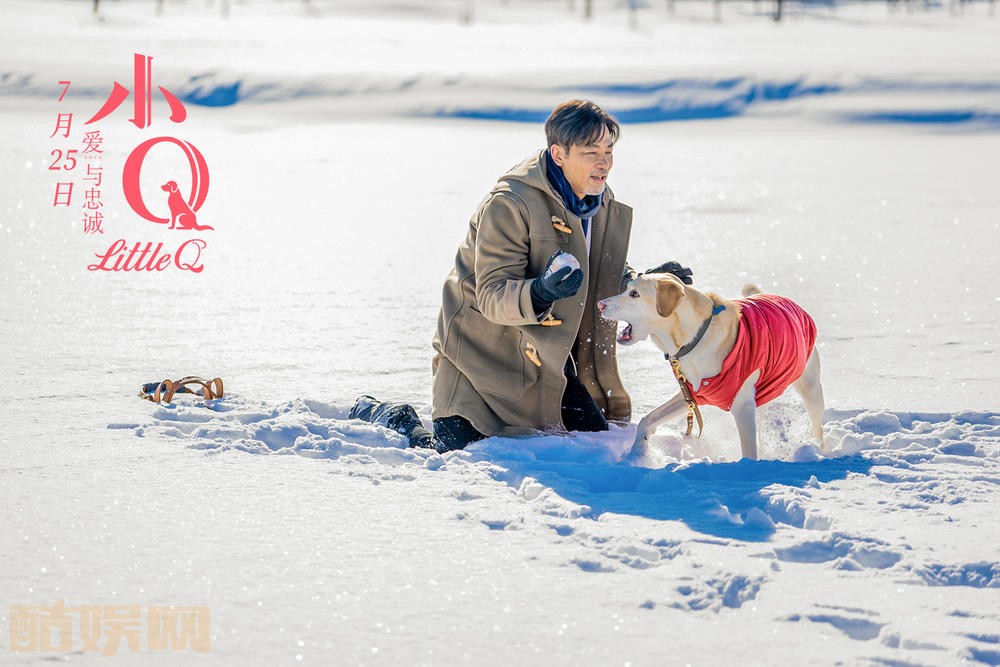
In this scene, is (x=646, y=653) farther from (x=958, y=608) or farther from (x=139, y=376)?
(x=139, y=376)

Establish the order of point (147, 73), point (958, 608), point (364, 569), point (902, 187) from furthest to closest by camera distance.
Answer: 1. point (147, 73)
2. point (902, 187)
3. point (364, 569)
4. point (958, 608)

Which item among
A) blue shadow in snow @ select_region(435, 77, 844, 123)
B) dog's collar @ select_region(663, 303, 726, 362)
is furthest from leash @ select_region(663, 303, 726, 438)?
blue shadow in snow @ select_region(435, 77, 844, 123)

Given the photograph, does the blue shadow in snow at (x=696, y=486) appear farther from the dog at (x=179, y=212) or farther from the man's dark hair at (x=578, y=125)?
the dog at (x=179, y=212)

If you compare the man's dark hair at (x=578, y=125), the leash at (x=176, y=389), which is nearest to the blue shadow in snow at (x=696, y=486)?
the man's dark hair at (x=578, y=125)

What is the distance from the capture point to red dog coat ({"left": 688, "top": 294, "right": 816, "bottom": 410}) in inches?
158

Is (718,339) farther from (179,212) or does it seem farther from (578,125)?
(179,212)

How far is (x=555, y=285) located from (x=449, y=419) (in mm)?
830

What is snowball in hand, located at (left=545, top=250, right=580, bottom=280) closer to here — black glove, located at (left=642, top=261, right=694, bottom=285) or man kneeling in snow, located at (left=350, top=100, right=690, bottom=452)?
man kneeling in snow, located at (left=350, top=100, right=690, bottom=452)

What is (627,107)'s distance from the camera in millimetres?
17469

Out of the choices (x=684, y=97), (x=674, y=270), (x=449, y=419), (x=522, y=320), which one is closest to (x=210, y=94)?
(x=684, y=97)

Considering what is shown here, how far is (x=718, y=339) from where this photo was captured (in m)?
4.02

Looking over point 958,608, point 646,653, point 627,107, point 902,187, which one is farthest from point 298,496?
point 627,107

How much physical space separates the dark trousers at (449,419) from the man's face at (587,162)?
0.75 meters

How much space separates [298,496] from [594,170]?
1.55 m
